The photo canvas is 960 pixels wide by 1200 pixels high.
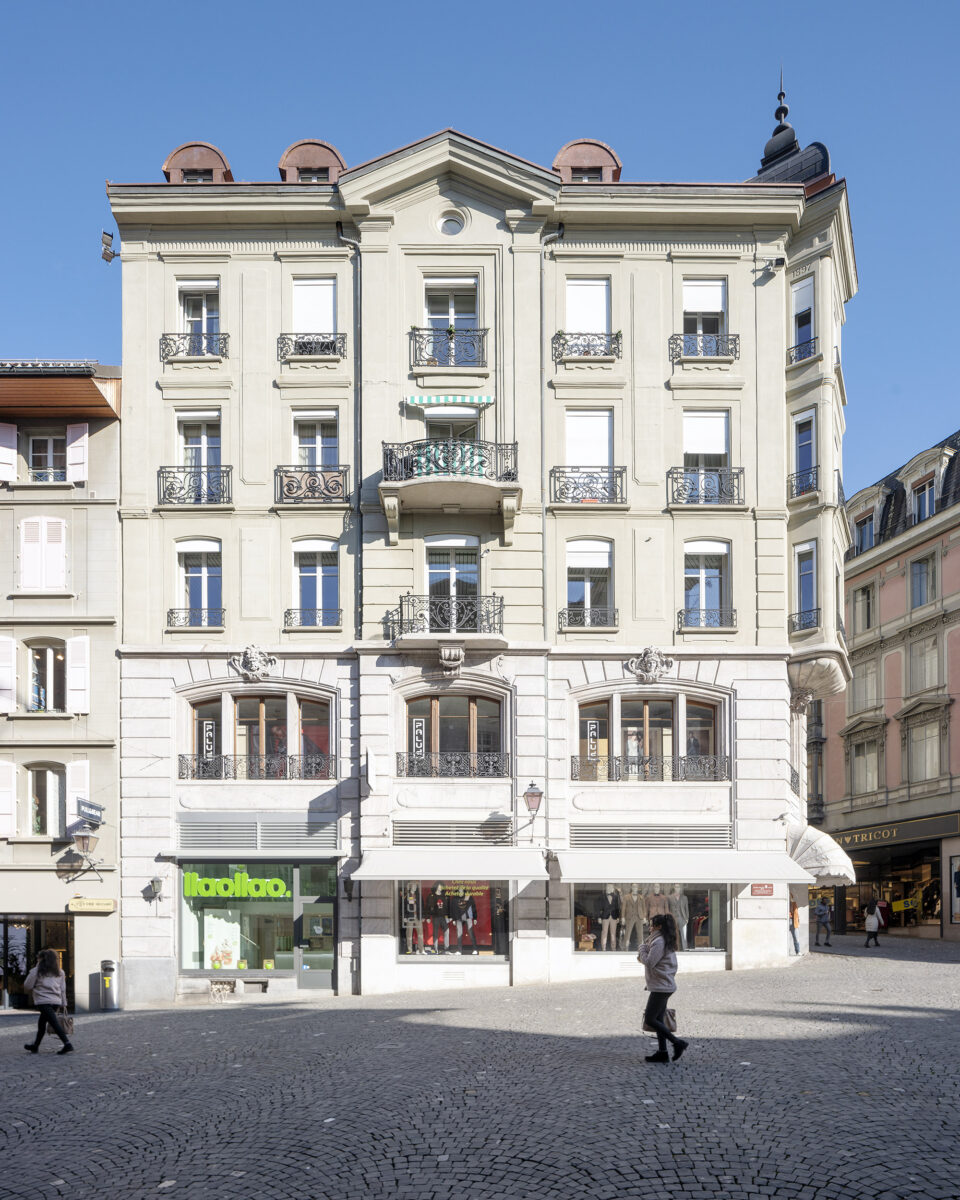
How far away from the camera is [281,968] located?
29.1m

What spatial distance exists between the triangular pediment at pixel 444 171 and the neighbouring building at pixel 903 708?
24515 millimetres

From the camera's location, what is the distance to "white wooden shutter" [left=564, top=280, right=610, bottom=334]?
31.3 m

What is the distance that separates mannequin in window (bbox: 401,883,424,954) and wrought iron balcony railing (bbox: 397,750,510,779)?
7.91ft

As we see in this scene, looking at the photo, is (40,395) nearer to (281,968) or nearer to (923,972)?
(281,968)

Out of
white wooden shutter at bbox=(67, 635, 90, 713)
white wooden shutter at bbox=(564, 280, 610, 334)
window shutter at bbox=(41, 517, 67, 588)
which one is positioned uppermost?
white wooden shutter at bbox=(564, 280, 610, 334)

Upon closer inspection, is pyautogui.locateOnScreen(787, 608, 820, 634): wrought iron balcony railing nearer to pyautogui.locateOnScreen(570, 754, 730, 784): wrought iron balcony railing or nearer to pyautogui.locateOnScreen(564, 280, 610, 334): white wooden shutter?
pyautogui.locateOnScreen(570, 754, 730, 784): wrought iron balcony railing

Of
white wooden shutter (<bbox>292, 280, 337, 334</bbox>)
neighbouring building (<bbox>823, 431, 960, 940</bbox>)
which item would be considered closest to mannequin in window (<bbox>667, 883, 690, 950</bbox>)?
white wooden shutter (<bbox>292, 280, 337, 334</bbox>)

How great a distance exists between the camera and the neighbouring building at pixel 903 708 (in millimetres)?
48094

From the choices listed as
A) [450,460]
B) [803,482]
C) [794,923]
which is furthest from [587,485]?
[794,923]

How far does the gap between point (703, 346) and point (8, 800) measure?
18.7 m

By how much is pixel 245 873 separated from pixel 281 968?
2.18 meters

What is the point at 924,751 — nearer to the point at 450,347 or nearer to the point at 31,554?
the point at 450,347

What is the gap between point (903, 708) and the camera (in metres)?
50.8

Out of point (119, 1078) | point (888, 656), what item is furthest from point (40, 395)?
point (888, 656)
